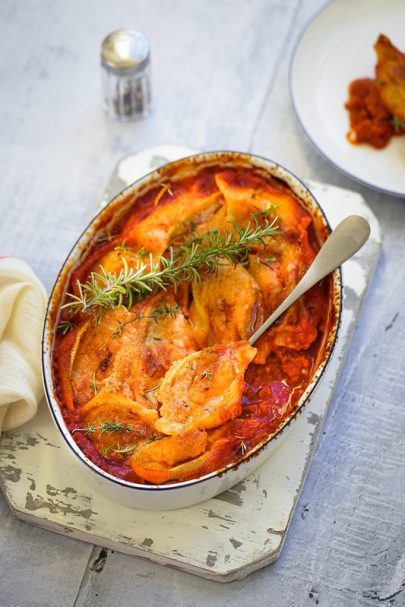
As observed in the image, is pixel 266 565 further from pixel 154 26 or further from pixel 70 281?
pixel 154 26

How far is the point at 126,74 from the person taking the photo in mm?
2869

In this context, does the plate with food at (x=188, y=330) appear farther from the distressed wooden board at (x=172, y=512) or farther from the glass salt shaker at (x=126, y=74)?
the glass salt shaker at (x=126, y=74)

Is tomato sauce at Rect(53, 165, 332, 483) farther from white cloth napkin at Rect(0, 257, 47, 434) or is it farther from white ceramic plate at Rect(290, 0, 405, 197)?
white ceramic plate at Rect(290, 0, 405, 197)

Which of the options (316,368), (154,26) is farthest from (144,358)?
Answer: (154,26)

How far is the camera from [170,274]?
2.12m

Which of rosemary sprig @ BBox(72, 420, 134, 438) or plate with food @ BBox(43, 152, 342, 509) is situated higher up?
plate with food @ BBox(43, 152, 342, 509)

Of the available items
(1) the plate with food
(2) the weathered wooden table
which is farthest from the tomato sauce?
(2) the weathered wooden table

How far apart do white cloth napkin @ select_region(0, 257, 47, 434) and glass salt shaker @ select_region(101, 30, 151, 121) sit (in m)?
0.95

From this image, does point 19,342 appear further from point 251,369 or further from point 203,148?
point 203,148

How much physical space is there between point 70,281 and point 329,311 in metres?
0.74

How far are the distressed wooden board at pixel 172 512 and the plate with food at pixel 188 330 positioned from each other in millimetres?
106

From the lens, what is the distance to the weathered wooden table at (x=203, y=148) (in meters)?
2.18

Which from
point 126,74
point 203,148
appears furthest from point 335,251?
point 126,74

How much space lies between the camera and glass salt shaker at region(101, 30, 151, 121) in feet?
9.25
